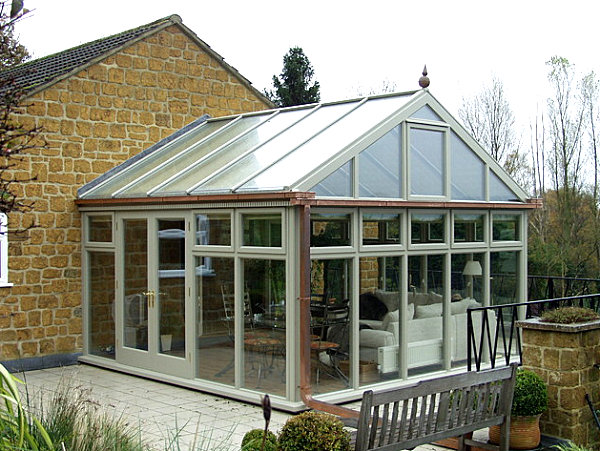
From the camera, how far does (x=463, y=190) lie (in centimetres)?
1073

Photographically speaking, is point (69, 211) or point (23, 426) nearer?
point (23, 426)

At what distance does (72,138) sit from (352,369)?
19.0 ft

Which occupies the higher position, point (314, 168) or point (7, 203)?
point (314, 168)

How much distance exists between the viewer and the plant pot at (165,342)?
34.7 ft

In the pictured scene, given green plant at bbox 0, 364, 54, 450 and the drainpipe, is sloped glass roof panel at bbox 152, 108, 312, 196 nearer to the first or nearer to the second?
the drainpipe

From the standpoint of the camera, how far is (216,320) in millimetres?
9781

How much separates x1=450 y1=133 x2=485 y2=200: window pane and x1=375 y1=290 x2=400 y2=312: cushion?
64.7 inches

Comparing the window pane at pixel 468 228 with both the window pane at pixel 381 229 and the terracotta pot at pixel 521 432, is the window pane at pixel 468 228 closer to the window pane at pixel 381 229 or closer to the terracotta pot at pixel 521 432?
the window pane at pixel 381 229

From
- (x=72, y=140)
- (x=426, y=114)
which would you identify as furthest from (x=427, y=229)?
(x=72, y=140)

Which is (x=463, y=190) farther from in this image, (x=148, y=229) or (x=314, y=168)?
(x=148, y=229)

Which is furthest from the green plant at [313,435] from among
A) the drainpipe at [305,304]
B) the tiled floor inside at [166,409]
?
the drainpipe at [305,304]

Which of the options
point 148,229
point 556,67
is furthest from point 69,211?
point 556,67

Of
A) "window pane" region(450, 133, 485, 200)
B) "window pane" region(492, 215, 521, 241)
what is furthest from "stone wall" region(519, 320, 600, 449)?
"window pane" region(492, 215, 521, 241)

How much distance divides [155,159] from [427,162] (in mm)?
4610
